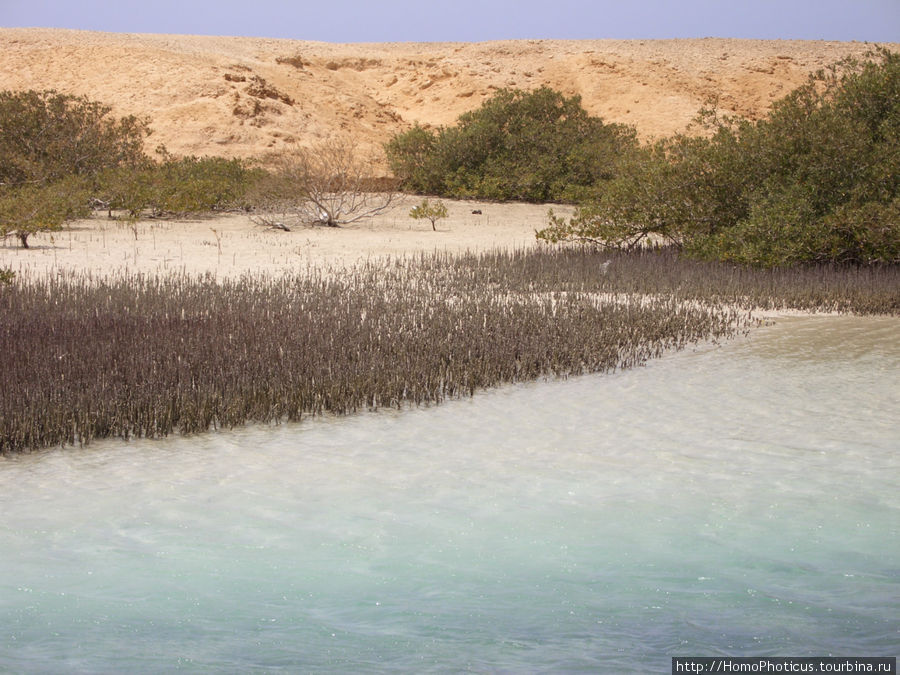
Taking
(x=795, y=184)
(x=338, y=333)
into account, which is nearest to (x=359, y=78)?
(x=795, y=184)

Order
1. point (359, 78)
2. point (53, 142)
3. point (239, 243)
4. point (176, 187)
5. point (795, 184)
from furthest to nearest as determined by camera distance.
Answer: point (359, 78) → point (53, 142) → point (176, 187) → point (239, 243) → point (795, 184)

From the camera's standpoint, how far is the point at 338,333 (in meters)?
8.30

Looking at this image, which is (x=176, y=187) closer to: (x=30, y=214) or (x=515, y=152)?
(x=30, y=214)

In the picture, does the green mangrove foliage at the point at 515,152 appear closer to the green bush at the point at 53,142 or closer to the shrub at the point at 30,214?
the green bush at the point at 53,142

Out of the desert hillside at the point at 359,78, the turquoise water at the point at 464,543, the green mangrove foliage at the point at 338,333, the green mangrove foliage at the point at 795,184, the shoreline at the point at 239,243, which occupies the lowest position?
the turquoise water at the point at 464,543

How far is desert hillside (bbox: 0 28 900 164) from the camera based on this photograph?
93.5 ft

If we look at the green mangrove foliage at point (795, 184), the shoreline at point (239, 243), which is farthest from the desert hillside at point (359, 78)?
the green mangrove foliage at point (795, 184)

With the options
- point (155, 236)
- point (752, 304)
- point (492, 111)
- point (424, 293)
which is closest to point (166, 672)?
point (424, 293)

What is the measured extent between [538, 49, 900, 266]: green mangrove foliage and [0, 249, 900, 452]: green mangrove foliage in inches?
17.0

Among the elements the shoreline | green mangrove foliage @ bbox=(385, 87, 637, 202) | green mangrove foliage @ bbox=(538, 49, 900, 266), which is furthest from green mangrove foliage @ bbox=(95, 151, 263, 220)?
green mangrove foliage @ bbox=(538, 49, 900, 266)

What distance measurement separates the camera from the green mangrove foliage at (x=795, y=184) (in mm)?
12195

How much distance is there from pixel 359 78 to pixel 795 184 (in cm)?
2772

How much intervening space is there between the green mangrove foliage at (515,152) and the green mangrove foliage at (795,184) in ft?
33.1

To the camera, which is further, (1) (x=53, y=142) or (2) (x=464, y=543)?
(1) (x=53, y=142)
